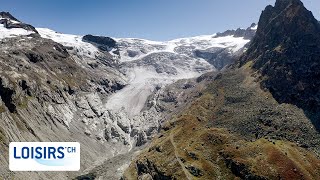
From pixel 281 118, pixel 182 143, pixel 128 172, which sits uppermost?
pixel 281 118

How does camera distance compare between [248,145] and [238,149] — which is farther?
[248,145]

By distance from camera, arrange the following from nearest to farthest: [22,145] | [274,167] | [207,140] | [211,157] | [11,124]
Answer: [22,145]
[274,167]
[211,157]
[207,140]
[11,124]

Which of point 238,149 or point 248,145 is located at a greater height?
point 248,145

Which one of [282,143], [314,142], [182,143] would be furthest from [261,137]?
[182,143]

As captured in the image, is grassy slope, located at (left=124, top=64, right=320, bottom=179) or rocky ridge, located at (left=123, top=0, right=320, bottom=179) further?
rocky ridge, located at (left=123, top=0, right=320, bottom=179)

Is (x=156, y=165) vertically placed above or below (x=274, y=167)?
below

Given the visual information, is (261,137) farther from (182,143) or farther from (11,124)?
(11,124)

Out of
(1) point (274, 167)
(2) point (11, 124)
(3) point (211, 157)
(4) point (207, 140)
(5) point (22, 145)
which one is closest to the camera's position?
(5) point (22, 145)

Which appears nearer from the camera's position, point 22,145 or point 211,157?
point 22,145

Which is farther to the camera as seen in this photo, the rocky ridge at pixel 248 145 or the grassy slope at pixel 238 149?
the rocky ridge at pixel 248 145
